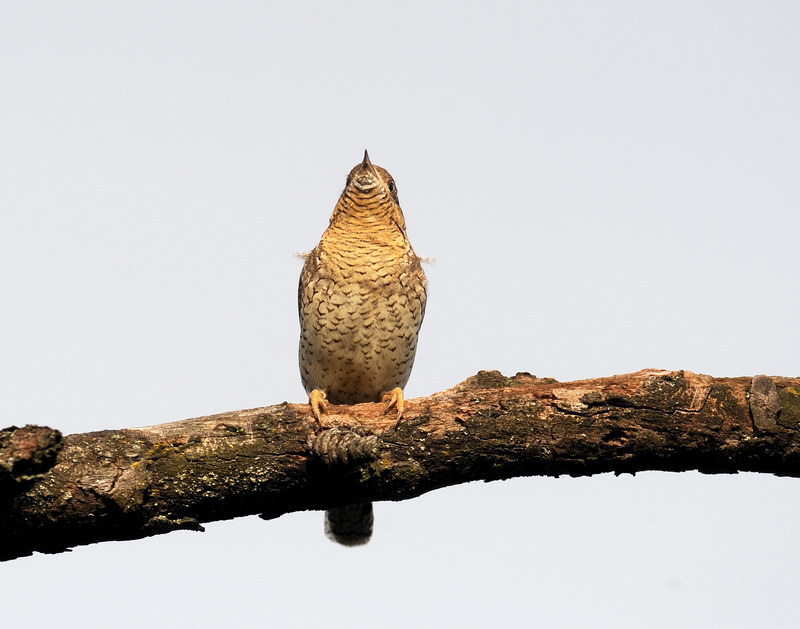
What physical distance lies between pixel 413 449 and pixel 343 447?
0.41m

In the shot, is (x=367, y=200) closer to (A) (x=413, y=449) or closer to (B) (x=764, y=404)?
(A) (x=413, y=449)

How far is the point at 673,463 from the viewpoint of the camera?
4.70 metres

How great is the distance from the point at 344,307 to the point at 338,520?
4.90ft

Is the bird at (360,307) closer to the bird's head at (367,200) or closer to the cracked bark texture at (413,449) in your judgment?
the bird's head at (367,200)

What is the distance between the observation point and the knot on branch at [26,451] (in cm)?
411

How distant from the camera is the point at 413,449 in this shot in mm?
4715

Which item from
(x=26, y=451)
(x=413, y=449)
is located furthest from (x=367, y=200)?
(x=26, y=451)

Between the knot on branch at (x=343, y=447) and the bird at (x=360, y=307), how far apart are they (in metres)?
2.19

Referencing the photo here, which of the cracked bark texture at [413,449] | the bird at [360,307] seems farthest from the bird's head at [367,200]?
the cracked bark texture at [413,449]

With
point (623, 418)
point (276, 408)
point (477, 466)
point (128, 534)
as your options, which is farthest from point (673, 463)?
point (128, 534)

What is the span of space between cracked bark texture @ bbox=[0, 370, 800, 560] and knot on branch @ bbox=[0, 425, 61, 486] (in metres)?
0.08

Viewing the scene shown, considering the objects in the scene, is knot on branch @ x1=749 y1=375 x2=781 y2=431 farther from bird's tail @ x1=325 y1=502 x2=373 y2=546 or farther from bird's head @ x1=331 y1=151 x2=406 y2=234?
bird's head @ x1=331 y1=151 x2=406 y2=234

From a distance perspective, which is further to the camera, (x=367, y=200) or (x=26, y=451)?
(x=367, y=200)

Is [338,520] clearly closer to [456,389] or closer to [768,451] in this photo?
[456,389]
